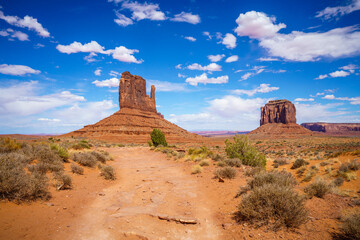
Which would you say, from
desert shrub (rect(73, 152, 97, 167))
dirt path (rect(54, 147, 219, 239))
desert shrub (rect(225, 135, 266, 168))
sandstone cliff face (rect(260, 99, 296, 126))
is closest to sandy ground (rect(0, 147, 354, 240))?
dirt path (rect(54, 147, 219, 239))

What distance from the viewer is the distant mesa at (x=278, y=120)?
106306 millimetres

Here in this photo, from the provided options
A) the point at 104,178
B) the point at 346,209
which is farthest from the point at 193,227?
the point at 104,178

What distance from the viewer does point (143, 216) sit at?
530 centimetres

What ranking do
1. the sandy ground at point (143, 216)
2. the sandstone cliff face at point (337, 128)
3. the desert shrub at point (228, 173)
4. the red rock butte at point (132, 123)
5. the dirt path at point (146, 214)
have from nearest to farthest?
the sandy ground at point (143, 216), the dirt path at point (146, 214), the desert shrub at point (228, 173), the red rock butte at point (132, 123), the sandstone cliff face at point (337, 128)

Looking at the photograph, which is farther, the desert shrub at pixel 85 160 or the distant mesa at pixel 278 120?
the distant mesa at pixel 278 120

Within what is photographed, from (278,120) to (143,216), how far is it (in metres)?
139

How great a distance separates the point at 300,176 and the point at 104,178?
14.2 m

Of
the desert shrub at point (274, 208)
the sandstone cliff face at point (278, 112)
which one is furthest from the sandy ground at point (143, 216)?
the sandstone cliff face at point (278, 112)

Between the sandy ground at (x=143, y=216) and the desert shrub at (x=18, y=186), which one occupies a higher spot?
the desert shrub at (x=18, y=186)

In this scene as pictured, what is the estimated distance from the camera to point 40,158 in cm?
876

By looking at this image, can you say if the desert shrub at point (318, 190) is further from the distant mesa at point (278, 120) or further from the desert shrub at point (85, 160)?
Answer: the distant mesa at point (278, 120)

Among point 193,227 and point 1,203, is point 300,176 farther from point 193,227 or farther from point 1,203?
point 1,203

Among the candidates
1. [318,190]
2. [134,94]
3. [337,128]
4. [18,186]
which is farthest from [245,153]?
[337,128]

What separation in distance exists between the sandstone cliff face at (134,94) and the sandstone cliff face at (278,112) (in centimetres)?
8406
